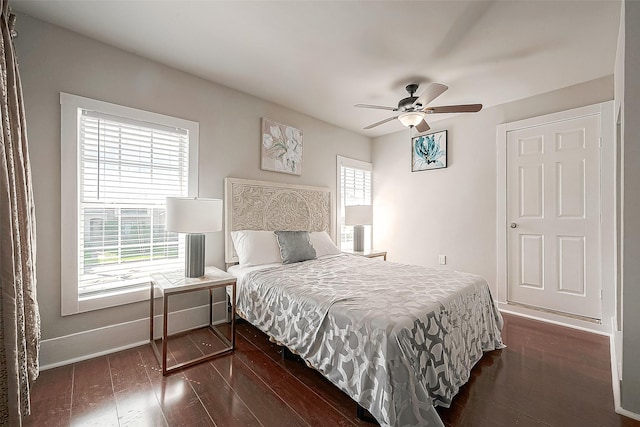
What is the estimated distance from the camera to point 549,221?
121 inches

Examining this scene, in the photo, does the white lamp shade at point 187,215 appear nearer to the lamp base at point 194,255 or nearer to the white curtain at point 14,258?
the lamp base at point 194,255

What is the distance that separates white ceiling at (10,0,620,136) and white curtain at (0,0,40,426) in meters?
0.82

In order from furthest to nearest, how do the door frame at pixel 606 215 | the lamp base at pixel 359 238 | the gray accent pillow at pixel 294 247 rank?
1. the lamp base at pixel 359 238
2. the gray accent pillow at pixel 294 247
3. the door frame at pixel 606 215

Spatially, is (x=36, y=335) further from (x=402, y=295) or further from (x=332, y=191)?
(x=332, y=191)

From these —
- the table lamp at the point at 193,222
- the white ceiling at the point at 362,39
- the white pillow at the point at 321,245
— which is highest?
the white ceiling at the point at 362,39

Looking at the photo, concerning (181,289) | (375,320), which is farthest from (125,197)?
(375,320)

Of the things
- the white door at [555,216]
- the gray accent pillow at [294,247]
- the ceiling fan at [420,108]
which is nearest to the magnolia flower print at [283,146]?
the gray accent pillow at [294,247]

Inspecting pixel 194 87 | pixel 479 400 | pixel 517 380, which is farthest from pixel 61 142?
pixel 517 380

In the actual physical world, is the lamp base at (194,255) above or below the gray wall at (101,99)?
below

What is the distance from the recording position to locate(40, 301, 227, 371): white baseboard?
2.05 metres

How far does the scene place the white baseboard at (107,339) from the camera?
2.05 metres

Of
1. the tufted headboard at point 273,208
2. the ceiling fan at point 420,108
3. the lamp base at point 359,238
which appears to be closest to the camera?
the ceiling fan at point 420,108

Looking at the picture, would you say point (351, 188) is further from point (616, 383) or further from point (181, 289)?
point (616, 383)

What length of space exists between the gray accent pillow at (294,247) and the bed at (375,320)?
68 mm
